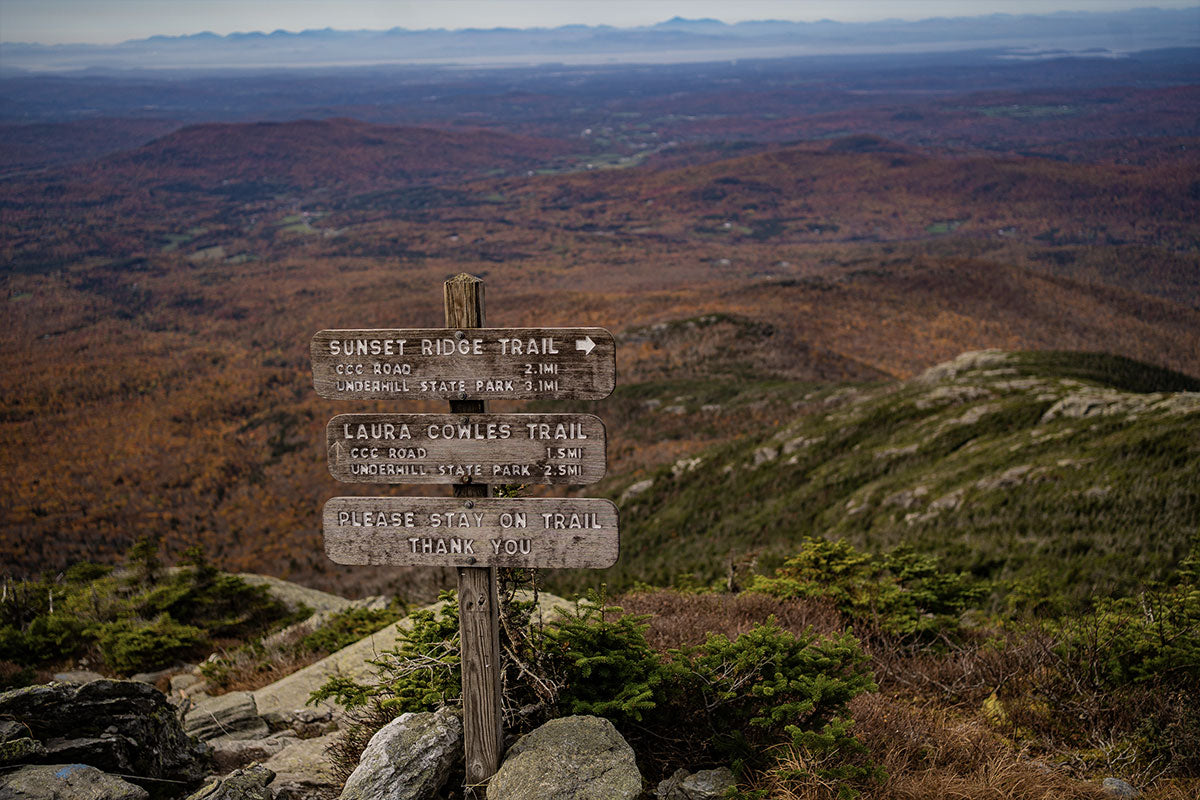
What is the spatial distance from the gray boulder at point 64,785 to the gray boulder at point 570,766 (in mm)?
2289

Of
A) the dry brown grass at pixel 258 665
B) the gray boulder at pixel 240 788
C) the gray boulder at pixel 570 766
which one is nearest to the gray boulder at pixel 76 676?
the dry brown grass at pixel 258 665

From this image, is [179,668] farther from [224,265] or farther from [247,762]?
[224,265]

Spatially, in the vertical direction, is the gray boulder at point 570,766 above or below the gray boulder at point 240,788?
above

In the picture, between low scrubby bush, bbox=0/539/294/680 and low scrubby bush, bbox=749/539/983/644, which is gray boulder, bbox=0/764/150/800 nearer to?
low scrubby bush, bbox=0/539/294/680

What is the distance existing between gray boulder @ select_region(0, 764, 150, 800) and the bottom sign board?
1.96m

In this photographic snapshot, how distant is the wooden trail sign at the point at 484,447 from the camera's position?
3959 mm

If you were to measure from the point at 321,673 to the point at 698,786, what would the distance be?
16.1ft

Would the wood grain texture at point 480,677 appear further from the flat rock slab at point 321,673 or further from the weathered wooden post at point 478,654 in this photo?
the flat rock slab at point 321,673

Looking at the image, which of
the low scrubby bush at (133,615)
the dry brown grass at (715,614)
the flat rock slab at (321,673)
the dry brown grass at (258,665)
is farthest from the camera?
the low scrubby bush at (133,615)

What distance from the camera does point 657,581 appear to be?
1405 centimetres

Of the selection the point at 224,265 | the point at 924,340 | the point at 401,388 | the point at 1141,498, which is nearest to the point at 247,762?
the point at 401,388

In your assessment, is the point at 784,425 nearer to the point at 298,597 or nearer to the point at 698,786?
the point at 298,597

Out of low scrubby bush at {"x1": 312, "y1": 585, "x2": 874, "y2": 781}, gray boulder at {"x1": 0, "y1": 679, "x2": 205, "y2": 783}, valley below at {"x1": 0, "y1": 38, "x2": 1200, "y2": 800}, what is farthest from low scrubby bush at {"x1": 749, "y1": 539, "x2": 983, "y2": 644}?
gray boulder at {"x1": 0, "y1": 679, "x2": 205, "y2": 783}

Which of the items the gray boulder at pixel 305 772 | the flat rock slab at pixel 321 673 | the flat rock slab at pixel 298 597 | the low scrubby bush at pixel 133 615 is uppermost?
the gray boulder at pixel 305 772
